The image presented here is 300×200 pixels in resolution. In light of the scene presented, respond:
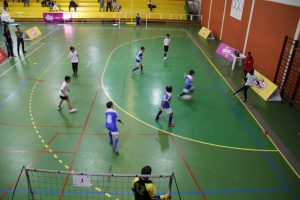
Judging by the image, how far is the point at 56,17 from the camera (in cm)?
2942

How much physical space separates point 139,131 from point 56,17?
24.4 meters

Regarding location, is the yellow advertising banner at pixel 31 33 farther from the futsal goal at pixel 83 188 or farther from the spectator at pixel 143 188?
the spectator at pixel 143 188

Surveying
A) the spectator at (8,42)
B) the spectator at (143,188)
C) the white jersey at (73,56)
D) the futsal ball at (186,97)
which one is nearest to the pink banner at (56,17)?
the spectator at (8,42)

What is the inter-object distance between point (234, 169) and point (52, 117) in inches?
294

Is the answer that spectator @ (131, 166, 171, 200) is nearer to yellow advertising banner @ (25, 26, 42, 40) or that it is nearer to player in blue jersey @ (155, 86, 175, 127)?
player in blue jersey @ (155, 86, 175, 127)

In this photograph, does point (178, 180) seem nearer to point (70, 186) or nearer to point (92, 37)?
point (70, 186)

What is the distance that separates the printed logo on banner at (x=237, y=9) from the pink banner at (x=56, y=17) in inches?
727

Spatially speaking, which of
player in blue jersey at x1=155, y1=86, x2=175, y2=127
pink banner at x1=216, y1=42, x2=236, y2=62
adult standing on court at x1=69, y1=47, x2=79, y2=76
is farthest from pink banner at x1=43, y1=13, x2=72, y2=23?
player in blue jersey at x1=155, y1=86, x2=175, y2=127

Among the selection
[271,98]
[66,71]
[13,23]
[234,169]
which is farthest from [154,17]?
[234,169]

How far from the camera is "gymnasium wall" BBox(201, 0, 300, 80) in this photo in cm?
1302

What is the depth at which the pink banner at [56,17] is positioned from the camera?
29312mm

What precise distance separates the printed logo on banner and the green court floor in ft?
16.3

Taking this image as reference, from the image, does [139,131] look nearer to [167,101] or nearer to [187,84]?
[167,101]

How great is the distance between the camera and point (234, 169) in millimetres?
8281
